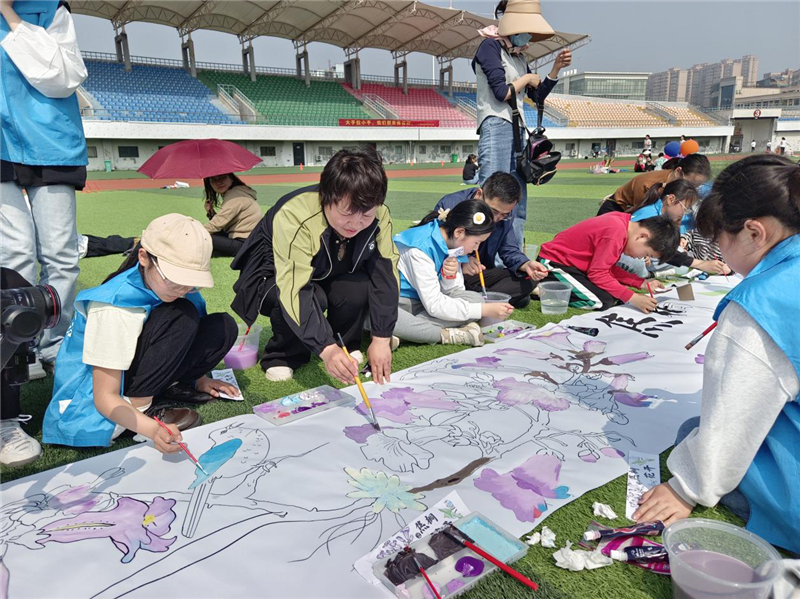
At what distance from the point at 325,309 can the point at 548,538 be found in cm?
151

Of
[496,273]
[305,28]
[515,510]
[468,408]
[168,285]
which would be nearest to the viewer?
[515,510]

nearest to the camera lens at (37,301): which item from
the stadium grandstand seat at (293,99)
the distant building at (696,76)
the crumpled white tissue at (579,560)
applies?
the crumpled white tissue at (579,560)

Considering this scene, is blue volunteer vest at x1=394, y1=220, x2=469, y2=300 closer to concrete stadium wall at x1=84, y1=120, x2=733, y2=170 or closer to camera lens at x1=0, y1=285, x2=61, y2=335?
camera lens at x1=0, y1=285, x2=61, y2=335

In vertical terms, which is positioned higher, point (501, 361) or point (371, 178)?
point (371, 178)

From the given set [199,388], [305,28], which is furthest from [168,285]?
[305,28]

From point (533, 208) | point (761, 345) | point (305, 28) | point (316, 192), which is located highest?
point (305, 28)

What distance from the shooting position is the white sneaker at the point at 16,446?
6.03 ft

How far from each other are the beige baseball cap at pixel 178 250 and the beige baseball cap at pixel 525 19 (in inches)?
121

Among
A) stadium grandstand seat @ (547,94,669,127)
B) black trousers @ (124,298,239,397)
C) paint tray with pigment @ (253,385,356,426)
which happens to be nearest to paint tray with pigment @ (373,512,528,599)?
paint tray with pigment @ (253,385,356,426)

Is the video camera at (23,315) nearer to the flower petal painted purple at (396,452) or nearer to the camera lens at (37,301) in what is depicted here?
the camera lens at (37,301)

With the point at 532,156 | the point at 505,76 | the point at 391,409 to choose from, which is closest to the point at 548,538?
the point at 391,409

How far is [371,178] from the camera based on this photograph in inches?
80.8

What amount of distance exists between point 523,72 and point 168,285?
11.3 ft

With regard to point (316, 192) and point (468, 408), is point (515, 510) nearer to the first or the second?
point (468, 408)
